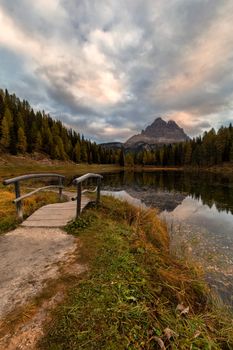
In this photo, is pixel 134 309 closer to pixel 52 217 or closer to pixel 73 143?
pixel 52 217

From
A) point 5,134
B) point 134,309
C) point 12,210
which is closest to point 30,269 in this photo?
point 134,309

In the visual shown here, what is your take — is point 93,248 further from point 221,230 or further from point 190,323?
point 221,230

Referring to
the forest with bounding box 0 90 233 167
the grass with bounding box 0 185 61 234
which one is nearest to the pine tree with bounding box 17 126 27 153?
the forest with bounding box 0 90 233 167

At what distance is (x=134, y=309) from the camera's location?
119 inches

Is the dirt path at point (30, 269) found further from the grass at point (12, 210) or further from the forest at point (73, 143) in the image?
the forest at point (73, 143)

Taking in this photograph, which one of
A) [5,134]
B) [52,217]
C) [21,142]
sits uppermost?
[5,134]

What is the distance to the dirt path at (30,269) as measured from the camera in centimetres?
266

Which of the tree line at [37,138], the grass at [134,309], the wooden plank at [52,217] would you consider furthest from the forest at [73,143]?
the grass at [134,309]

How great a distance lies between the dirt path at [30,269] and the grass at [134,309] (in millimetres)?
254

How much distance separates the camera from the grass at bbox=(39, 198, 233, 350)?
2576mm

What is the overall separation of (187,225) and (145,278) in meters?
9.00

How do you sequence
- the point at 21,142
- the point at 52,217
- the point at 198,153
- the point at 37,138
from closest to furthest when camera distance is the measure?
1. the point at 52,217
2. the point at 21,142
3. the point at 37,138
4. the point at 198,153

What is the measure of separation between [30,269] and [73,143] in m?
107

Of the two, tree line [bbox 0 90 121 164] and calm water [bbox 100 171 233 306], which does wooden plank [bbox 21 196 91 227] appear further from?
tree line [bbox 0 90 121 164]
